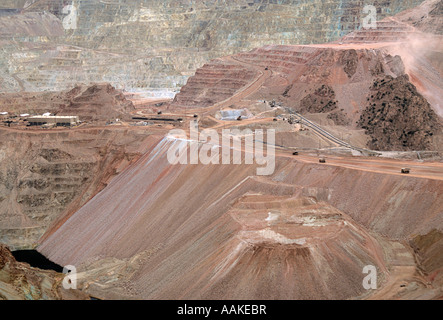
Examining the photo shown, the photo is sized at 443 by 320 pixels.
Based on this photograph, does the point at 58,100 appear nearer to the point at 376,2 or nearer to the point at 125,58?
the point at 125,58

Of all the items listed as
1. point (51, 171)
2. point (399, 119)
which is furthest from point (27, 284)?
point (399, 119)

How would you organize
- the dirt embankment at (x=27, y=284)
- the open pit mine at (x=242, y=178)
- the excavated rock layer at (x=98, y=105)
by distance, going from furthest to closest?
the excavated rock layer at (x=98, y=105), the open pit mine at (x=242, y=178), the dirt embankment at (x=27, y=284)

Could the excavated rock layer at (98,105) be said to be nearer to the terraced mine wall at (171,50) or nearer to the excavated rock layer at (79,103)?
the excavated rock layer at (79,103)

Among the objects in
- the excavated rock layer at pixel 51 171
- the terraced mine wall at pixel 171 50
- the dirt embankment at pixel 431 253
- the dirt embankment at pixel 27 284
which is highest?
the terraced mine wall at pixel 171 50

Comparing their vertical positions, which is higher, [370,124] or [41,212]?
[370,124]

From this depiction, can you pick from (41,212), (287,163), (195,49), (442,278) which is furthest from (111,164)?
(195,49)

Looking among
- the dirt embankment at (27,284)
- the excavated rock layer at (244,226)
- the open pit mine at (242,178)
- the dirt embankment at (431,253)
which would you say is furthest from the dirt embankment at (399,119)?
the dirt embankment at (27,284)

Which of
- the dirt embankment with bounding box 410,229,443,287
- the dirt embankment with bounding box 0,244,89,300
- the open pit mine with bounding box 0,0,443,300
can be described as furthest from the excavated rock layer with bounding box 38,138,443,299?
the dirt embankment with bounding box 0,244,89,300
